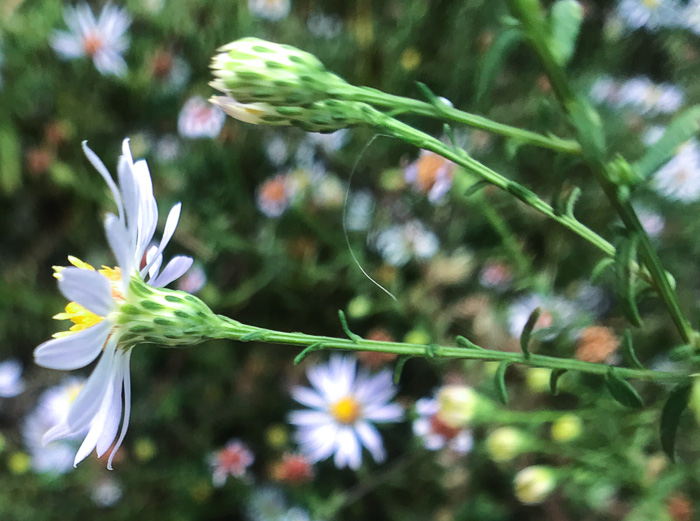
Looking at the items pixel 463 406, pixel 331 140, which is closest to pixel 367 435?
pixel 463 406

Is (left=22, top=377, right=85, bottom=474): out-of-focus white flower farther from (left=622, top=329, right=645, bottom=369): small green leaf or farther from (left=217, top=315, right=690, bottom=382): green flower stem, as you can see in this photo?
(left=622, top=329, right=645, bottom=369): small green leaf

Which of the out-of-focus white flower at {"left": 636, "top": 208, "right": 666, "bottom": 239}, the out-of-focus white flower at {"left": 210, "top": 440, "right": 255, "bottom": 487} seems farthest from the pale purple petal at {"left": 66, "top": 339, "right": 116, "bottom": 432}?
the out-of-focus white flower at {"left": 636, "top": 208, "right": 666, "bottom": 239}

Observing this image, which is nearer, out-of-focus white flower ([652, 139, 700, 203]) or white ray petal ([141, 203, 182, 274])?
white ray petal ([141, 203, 182, 274])

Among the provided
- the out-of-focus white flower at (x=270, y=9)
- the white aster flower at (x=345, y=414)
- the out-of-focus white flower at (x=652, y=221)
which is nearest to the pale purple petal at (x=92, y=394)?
the white aster flower at (x=345, y=414)

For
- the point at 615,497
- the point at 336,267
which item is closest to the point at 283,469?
the point at 336,267

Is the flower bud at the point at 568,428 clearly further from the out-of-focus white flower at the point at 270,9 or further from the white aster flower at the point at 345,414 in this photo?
the out-of-focus white flower at the point at 270,9

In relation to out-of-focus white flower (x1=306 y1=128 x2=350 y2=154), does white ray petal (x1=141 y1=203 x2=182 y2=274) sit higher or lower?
higher
